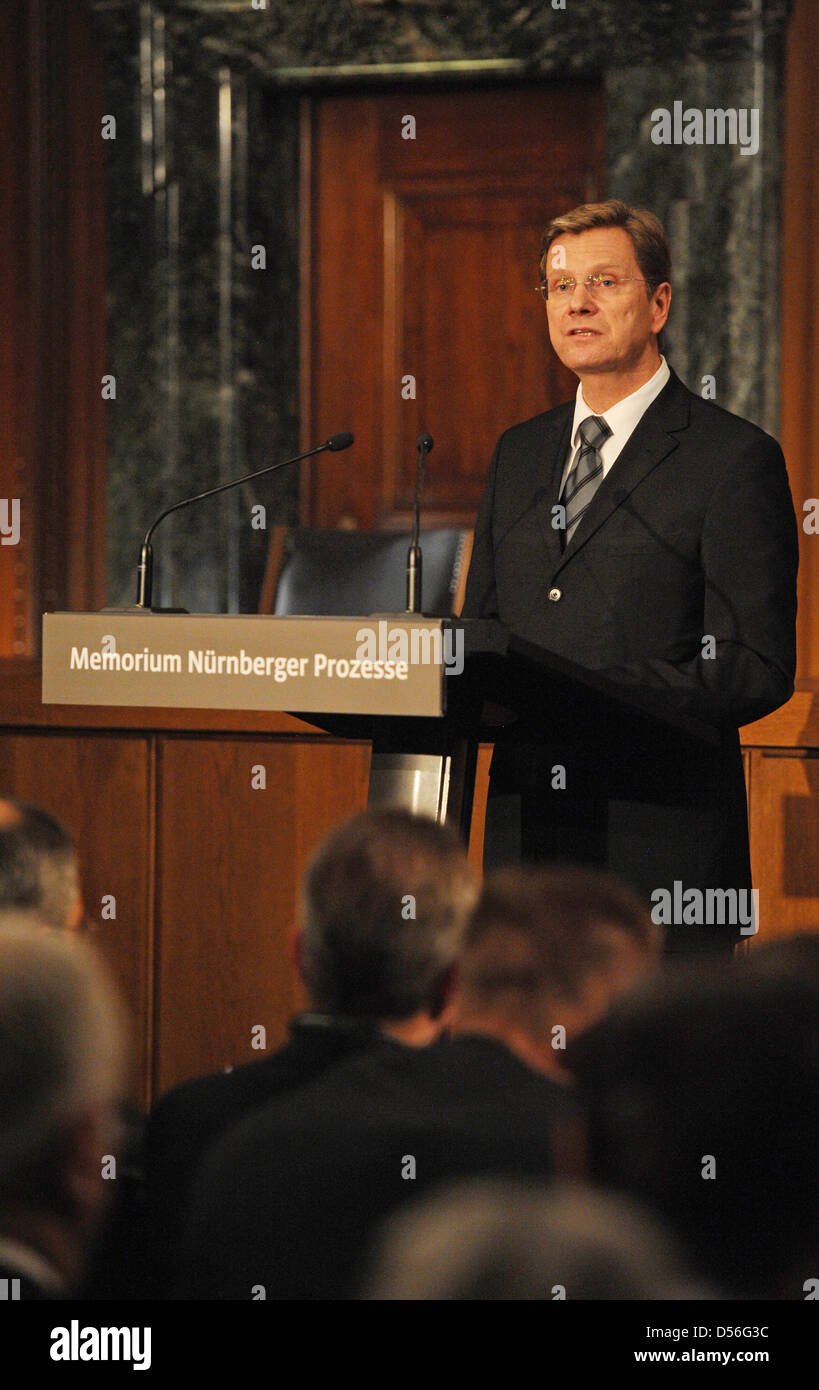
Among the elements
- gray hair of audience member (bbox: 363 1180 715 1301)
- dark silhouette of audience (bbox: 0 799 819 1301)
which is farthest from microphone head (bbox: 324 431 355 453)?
gray hair of audience member (bbox: 363 1180 715 1301)

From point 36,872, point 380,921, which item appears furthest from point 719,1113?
point 36,872

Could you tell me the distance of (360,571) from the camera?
13.0 feet

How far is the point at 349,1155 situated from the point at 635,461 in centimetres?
146

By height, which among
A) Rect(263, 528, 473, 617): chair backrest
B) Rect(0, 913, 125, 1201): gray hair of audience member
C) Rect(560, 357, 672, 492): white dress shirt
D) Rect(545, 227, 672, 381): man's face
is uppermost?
Rect(545, 227, 672, 381): man's face

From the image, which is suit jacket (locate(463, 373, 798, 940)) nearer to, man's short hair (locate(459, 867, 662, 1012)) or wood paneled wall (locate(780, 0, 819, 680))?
man's short hair (locate(459, 867, 662, 1012))

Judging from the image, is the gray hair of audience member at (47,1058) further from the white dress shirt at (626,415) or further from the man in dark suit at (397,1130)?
the white dress shirt at (626,415)

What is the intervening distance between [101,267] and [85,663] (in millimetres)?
3132

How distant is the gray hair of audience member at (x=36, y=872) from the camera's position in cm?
179

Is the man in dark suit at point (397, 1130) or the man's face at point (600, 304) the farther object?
the man's face at point (600, 304)

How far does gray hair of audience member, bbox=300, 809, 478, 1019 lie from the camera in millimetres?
1520

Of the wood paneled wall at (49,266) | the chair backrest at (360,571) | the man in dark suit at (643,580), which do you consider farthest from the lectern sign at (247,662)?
the wood paneled wall at (49,266)

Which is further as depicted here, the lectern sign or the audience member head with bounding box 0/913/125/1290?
the lectern sign

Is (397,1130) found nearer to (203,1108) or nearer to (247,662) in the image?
(203,1108)
